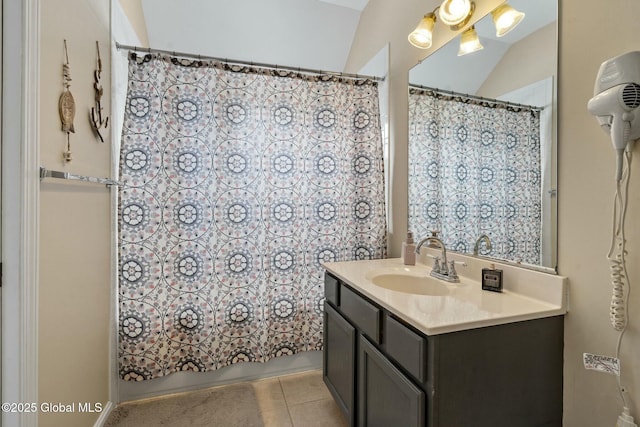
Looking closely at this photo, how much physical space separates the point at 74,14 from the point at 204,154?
0.84 metres

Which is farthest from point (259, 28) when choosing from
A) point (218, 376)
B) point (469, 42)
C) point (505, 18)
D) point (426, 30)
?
point (218, 376)

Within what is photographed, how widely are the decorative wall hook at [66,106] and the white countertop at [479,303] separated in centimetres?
138

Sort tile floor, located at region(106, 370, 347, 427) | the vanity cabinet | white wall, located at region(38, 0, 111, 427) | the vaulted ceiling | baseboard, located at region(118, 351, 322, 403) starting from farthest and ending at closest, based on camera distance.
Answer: the vaulted ceiling, baseboard, located at region(118, 351, 322, 403), tile floor, located at region(106, 370, 347, 427), white wall, located at region(38, 0, 111, 427), the vanity cabinet

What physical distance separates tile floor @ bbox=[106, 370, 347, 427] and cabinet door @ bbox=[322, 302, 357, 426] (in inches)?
8.3

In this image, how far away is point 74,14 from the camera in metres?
1.31

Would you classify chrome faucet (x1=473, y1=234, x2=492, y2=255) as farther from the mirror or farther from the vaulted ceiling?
the vaulted ceiling

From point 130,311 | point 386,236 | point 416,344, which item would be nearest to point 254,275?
point 130,311

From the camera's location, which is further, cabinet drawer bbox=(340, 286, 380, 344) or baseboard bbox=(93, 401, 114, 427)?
baseboard bbox=(93, 401, 114, 427)

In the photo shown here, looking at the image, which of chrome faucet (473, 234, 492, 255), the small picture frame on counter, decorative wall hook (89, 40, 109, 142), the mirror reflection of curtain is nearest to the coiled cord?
the mirror reflection of curtain

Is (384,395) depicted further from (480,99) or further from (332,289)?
(480,99)

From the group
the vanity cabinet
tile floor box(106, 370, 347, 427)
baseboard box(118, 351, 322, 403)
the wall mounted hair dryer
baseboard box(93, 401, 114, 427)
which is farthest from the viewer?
baseboard box(118, 351, 322, 403)

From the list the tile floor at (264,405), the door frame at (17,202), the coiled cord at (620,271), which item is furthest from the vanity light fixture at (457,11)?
the tile floor at (264,405)

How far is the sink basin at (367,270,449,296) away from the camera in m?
1.53

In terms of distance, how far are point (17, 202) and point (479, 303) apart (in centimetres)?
163
